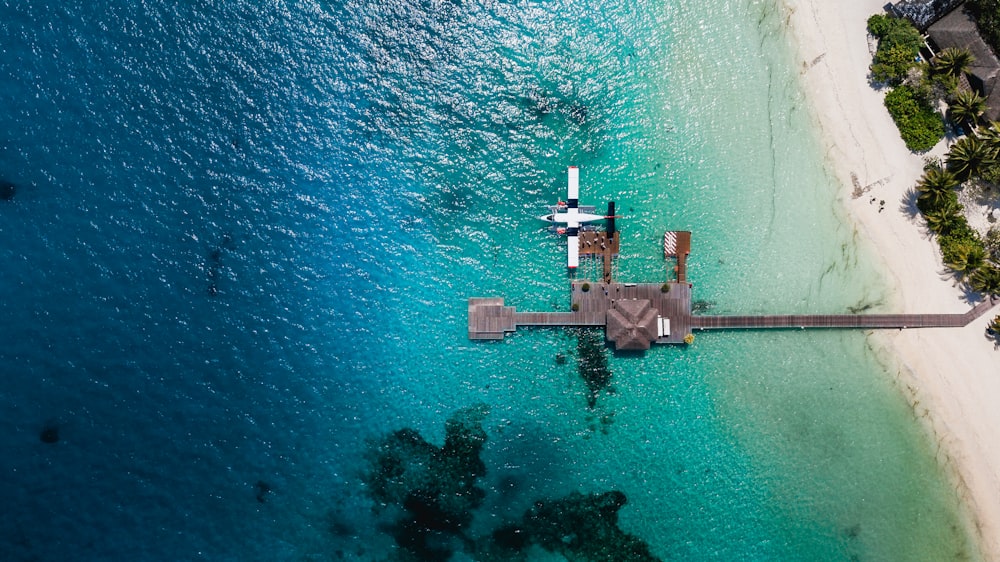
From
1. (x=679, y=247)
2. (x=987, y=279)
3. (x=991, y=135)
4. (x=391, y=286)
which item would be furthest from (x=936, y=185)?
(x=391, y=286)

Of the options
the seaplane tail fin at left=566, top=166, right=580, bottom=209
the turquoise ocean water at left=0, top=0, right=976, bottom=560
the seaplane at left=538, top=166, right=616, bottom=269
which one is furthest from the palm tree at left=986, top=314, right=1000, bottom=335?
the seaplane tail fin at left=566, top=166, right=580, bottom=209

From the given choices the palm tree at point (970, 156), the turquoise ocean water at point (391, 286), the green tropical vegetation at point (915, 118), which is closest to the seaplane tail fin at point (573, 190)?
the turquoise ocean water at point (391, 286)

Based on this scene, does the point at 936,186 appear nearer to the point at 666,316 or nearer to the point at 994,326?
the point at 994,326

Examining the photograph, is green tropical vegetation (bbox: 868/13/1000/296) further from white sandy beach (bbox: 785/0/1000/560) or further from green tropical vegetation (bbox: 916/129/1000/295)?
white sandy beach (bbox: 785/0/1000/560)

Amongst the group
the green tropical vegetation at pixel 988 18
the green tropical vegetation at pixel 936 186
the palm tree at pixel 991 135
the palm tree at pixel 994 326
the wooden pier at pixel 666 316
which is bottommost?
the palm tree at pixel 994 326

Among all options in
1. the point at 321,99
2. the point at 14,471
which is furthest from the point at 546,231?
the point at 14,471

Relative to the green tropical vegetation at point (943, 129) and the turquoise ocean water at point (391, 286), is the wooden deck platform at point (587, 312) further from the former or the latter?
the green tropical vegetation at point (943, 129)
